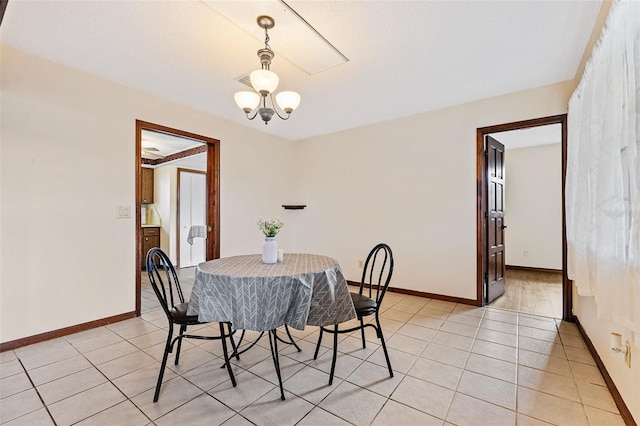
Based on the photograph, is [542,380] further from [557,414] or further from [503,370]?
[557,414]

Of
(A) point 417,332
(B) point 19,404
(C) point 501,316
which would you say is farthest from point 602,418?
(B) point 19,404

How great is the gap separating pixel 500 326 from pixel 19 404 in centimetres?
366

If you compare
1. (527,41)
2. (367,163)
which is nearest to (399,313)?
(367,163)

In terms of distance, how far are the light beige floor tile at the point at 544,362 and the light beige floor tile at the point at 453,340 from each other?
1.17ft

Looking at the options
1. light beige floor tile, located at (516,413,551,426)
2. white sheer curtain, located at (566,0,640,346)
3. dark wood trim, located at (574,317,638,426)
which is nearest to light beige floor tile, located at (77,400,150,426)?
light beige floor tile, located at (516,413,551,426)

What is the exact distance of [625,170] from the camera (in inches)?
52.6

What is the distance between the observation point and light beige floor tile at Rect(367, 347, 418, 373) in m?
2.06

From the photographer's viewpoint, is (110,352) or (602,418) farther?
(110,352)

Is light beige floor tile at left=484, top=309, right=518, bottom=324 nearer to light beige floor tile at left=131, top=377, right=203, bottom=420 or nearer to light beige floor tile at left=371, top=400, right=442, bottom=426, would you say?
light beige floor tile at left=371, top=400, right=442, bottom=426

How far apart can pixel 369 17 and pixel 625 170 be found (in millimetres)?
1653

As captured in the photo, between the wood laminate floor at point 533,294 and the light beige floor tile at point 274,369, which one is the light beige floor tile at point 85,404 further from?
the wood laminate floor at point 533,294

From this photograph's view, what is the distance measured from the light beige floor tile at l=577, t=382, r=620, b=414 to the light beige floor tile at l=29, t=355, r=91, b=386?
3.26m

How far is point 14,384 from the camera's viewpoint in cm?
188

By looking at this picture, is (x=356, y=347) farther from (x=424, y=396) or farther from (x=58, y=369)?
(x=58, y=369)
